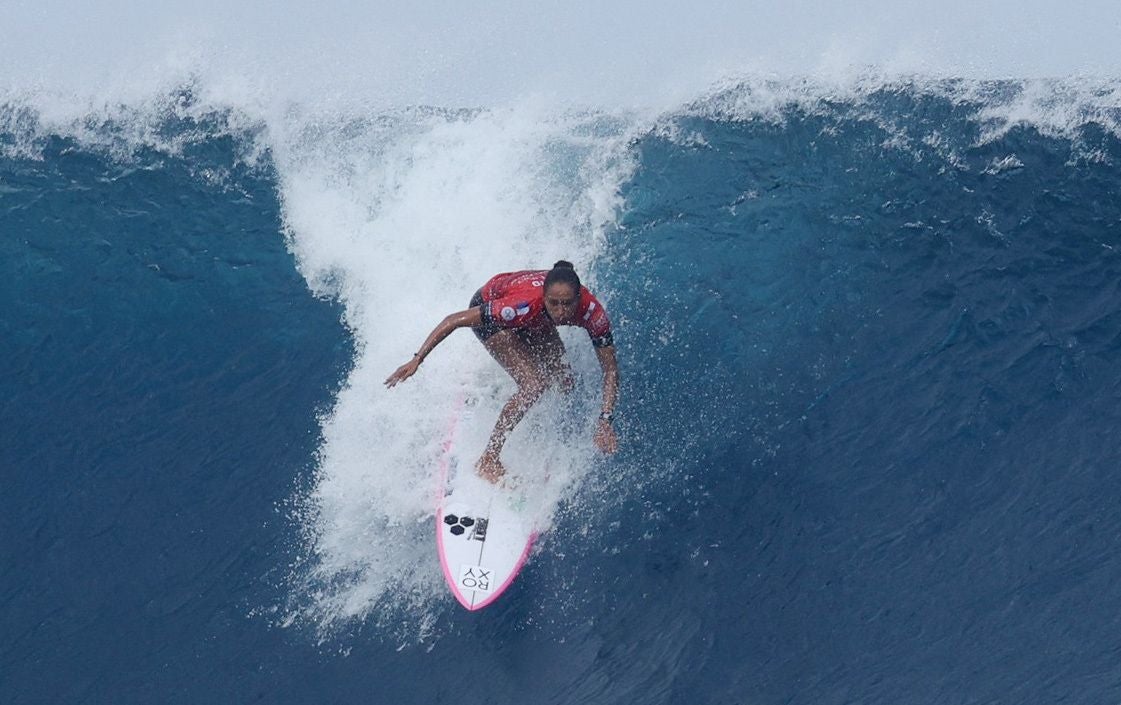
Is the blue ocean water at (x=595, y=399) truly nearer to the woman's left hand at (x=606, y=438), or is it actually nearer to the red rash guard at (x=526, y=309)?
the woman's left hand at (x=606, y=438)

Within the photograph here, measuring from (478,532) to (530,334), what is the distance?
162 centimetres

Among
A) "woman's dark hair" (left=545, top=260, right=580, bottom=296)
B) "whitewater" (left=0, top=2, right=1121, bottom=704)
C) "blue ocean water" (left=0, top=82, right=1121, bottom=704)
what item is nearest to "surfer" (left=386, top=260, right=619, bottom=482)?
"woman's dark hair" (left=545, top=260, right=580, bottom=296)

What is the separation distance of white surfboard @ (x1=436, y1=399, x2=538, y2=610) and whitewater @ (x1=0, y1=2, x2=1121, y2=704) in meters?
0.18

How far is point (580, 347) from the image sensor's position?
32.7 feet

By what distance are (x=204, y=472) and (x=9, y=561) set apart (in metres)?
1.57

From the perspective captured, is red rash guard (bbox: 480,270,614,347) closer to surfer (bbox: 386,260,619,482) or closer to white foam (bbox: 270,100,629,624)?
surfer (bbox: 386,260,619,482)

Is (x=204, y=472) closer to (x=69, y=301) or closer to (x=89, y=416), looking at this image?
(x=89, y=416)

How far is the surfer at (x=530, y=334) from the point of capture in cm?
764

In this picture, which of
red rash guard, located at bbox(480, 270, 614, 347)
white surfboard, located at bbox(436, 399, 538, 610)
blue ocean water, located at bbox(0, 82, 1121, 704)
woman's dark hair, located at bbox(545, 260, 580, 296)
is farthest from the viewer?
white surfboard, located at bbox(436, 399, 538, 610)

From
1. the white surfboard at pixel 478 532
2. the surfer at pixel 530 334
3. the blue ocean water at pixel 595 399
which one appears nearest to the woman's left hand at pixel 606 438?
the surfer at pixel 530 334

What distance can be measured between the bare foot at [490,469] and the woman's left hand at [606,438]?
3.95 ft

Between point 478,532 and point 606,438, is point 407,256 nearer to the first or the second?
point 478,532

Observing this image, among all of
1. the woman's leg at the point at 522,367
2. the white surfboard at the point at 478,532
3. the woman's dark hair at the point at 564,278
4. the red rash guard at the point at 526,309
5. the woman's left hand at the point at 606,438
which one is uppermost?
the woman's dark hair at the point at 564,278

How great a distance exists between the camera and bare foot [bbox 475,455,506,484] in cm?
913
